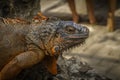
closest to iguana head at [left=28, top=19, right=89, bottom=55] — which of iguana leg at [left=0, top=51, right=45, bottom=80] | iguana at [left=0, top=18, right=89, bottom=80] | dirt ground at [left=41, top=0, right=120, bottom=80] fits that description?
iguana at [left=0, top=18, right=89, bottom=80]

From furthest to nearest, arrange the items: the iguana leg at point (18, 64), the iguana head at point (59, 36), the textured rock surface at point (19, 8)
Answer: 1. the textured rock surface at point (19, 8)
2. the iguana head at point (59, 36)
3. the iguana leg at point (18, 64)

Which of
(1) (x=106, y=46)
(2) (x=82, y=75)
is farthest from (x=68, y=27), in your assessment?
(1) (x=106, y=46)

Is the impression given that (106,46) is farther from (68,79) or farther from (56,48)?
(56,48)

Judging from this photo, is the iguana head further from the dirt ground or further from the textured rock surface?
the dirt ground

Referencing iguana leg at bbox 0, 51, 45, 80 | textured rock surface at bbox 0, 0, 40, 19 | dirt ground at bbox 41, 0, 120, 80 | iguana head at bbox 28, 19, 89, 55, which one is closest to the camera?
iguana leg at bbox 0, 51, 45, 80

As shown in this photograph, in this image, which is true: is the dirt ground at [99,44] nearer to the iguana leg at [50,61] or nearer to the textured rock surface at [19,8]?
the textured rock surface at [19,8]

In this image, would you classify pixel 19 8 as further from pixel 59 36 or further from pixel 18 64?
pixel 18 64

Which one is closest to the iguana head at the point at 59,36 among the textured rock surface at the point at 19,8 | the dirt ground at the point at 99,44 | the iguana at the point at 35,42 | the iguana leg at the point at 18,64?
the iguana at the point at 35,42
